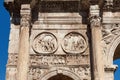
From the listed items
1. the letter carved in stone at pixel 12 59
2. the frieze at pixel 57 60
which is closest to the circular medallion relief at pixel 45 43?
the frieze at pixel 57 60

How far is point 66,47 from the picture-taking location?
41.3ft

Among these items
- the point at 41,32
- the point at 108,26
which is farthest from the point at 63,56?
the point at 108,26

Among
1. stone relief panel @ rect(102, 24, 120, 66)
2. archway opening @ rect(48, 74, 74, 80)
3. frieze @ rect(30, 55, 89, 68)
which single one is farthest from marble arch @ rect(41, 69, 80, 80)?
stone relief panel @ rect(102, 24, 120, 66)

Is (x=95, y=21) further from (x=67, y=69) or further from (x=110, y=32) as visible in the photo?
(x=67, y=69)

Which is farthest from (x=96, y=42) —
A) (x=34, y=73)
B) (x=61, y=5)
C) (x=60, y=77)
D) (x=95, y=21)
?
(x=34, y=73)

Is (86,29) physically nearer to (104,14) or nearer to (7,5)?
(104,14)

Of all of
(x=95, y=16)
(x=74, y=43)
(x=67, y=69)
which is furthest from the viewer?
(x=74, y=43)

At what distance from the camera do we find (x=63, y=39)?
12750mm

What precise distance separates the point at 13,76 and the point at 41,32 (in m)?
2.05

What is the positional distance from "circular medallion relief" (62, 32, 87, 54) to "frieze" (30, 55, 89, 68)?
11.2 inches

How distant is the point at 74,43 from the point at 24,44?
1.96 metres

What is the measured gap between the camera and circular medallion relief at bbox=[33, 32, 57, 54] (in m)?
12.6

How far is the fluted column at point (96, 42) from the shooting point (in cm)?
1144

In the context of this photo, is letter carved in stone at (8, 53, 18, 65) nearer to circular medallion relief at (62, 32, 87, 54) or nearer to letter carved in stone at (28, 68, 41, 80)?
letter carved in stone at (28, 68, 41, 80)
